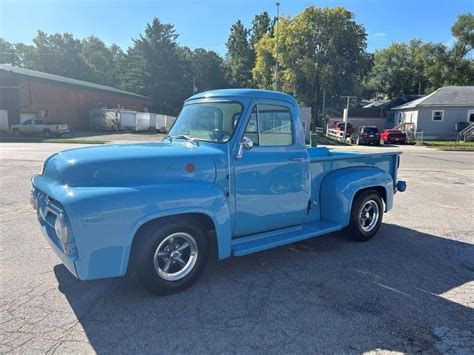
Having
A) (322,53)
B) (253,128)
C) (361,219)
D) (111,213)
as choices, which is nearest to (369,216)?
(361,219)

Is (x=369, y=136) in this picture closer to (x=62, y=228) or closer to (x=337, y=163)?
(x=337, y=163)

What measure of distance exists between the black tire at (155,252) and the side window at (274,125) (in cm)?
139

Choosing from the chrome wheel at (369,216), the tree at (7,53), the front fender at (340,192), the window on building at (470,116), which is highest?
the tree at (7,53)

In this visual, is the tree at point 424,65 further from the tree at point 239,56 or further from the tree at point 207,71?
the tree at point 207,71

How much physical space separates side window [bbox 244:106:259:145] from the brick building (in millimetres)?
39200

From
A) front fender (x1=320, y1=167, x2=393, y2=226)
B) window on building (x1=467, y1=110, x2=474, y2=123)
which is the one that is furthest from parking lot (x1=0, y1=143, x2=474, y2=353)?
window on building (x1=467, y1=110, x2=474, y2=123)

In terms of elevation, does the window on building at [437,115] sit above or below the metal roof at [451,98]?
below

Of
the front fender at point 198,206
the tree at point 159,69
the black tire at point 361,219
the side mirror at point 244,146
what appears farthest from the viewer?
the tree at point 159,69

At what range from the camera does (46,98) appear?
40.0 metres

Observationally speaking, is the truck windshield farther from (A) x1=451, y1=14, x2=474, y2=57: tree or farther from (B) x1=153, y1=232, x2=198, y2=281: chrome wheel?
(A) x1=451, y1=14, x2=474, y2=57: tree

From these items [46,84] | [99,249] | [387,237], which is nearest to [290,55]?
[46,84]

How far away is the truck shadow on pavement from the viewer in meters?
3.13

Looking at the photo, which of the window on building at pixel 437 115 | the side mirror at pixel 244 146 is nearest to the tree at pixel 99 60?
the window on building at pixel 437 115

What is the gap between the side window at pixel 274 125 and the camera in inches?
177
